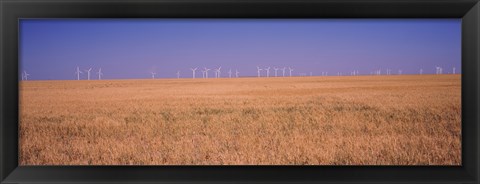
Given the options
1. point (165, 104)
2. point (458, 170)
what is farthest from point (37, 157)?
point (165, 104)

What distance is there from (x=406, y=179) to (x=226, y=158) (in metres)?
2.23

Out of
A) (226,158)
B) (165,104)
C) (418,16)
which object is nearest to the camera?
(418,16)

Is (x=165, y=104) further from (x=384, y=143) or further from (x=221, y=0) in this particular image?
(x=221, y=0)

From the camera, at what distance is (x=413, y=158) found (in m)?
3.72

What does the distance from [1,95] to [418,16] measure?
234 cm

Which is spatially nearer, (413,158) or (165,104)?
(413,158)

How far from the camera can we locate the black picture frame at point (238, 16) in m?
2.48

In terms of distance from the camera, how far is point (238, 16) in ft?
8.26

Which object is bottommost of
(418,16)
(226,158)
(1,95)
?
(226,158)

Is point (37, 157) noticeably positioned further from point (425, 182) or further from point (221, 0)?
point (425, 182)

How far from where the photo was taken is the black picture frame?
2.48 meters

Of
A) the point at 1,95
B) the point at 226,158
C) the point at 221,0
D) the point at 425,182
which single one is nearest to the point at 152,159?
the point at 226,158

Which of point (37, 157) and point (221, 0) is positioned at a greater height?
point (221, 0)

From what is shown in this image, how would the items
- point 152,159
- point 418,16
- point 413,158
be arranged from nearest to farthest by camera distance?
point 418,16
point 413,158
point 152,159
